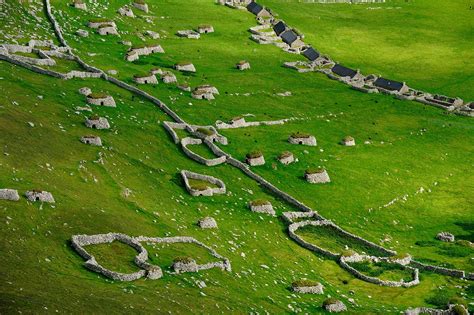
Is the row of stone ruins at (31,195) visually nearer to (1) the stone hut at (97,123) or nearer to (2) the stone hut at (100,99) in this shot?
(1) the stone hut at (97,123)

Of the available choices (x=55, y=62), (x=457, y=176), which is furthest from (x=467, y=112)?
(x=55, y=62)

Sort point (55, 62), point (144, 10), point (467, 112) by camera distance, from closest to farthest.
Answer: point (55, 62) < point (467, 112) < point (144, 10)

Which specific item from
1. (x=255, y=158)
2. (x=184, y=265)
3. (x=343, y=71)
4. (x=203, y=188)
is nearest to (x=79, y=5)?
(x=343, y=71)

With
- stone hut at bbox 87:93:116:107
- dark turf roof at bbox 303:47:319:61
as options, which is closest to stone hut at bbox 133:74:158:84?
stone hut at bbox 87:93:116:107

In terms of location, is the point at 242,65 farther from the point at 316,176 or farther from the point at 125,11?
the point at 316,176

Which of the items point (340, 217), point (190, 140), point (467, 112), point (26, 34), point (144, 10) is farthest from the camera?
point (144, 10)

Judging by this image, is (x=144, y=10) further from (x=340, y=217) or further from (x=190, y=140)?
(x=340, y=217)

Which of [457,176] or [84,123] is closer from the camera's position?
[84,123]
